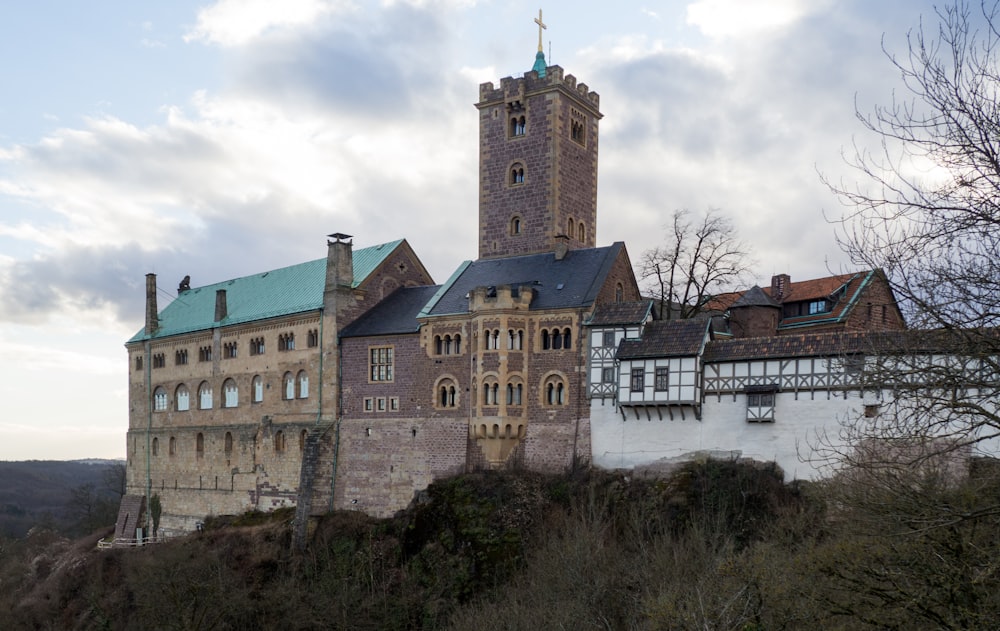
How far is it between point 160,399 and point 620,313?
1278 inches

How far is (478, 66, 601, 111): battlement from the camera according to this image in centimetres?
4519

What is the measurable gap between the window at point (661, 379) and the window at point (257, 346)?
74.9 ft

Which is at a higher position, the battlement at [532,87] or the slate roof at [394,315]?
the battlement at [532,87]

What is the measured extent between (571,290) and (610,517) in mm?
9633

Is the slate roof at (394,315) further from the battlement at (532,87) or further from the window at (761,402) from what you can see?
the window at (761,402)

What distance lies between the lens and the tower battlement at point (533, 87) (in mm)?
45188

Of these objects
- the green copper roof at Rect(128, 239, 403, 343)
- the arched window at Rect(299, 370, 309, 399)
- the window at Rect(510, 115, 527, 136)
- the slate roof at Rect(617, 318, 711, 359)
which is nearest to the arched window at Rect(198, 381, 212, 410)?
the green copper roof at Rect(128, 239, 403, 343)

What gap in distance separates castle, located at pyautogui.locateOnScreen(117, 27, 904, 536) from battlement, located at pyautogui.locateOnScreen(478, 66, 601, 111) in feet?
0.36

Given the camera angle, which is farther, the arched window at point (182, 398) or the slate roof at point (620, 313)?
the arched window at point (182, 398)

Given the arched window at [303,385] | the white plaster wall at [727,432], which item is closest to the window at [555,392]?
the white plaster wall at [727,432]

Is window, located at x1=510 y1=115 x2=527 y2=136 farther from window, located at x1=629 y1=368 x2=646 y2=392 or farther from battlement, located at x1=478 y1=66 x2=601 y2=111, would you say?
window, located at x1=629 y1=368 x2=646 y2=392

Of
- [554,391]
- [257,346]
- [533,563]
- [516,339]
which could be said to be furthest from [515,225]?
[533,563]

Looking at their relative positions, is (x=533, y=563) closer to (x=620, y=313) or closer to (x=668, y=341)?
(x=668, y=341)

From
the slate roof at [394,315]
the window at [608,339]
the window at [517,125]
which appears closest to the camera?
the window at [608,339]
